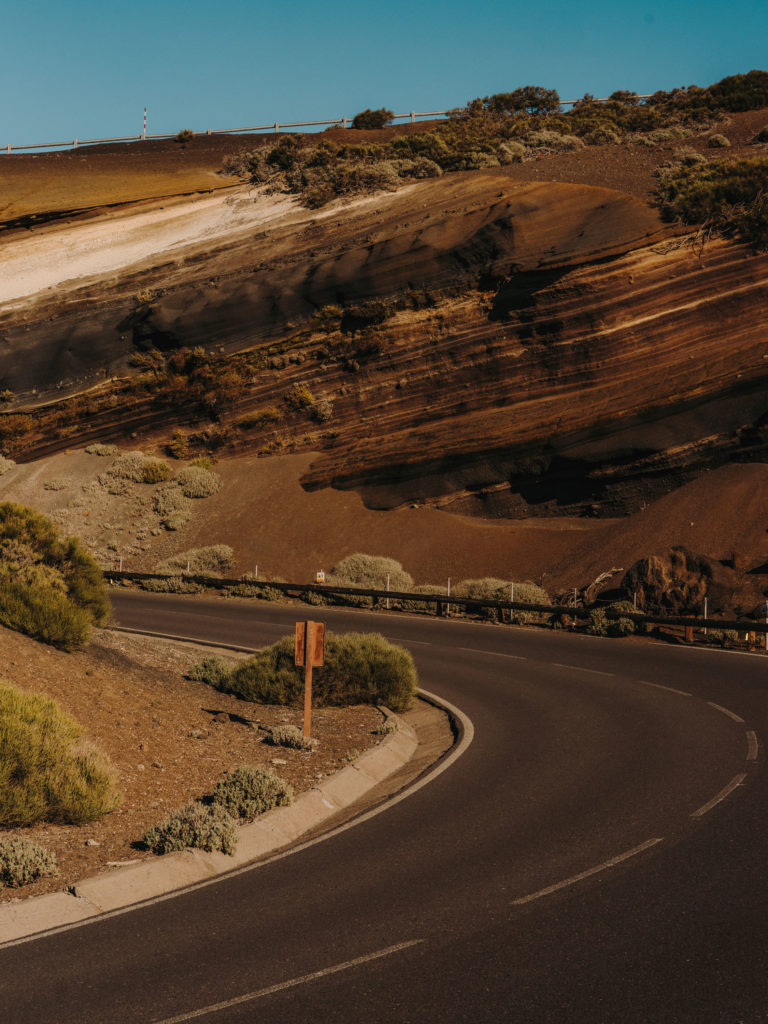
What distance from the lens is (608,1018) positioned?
4.96 metres

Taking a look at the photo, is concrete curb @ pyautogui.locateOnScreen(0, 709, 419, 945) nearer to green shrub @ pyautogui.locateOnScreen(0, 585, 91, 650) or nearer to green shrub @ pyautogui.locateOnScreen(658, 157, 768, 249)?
green shrub @ pyautogui.locateOnScreen(0, 585, 91, 650)

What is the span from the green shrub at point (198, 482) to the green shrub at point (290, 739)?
116ft

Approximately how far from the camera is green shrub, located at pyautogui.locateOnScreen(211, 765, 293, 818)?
9.49 meters

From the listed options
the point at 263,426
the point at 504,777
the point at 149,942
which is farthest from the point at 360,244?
the point at 149,942

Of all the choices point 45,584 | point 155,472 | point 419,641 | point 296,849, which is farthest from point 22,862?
point 155,472

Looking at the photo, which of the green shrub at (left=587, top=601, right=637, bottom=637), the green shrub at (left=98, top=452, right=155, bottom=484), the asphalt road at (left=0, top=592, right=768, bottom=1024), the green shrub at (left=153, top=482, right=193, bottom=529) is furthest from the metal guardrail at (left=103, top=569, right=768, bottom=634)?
the asphalt road at (left=0, top=592, right=768, bottom=1024)

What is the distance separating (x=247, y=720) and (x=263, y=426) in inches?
1425

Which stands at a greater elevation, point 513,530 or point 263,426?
point 263,426

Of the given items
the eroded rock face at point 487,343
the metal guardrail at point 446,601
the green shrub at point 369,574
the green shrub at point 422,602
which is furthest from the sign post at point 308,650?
the eroded rock face at point 487,343

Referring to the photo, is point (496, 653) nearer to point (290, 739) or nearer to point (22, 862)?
point (290, 739)

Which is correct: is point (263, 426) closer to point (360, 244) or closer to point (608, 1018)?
point (360, 244)

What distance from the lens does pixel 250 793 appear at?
9727mm

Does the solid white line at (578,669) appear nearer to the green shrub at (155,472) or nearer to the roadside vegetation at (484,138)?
the green shrub at (155,472)

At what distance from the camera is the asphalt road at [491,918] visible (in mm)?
5250
